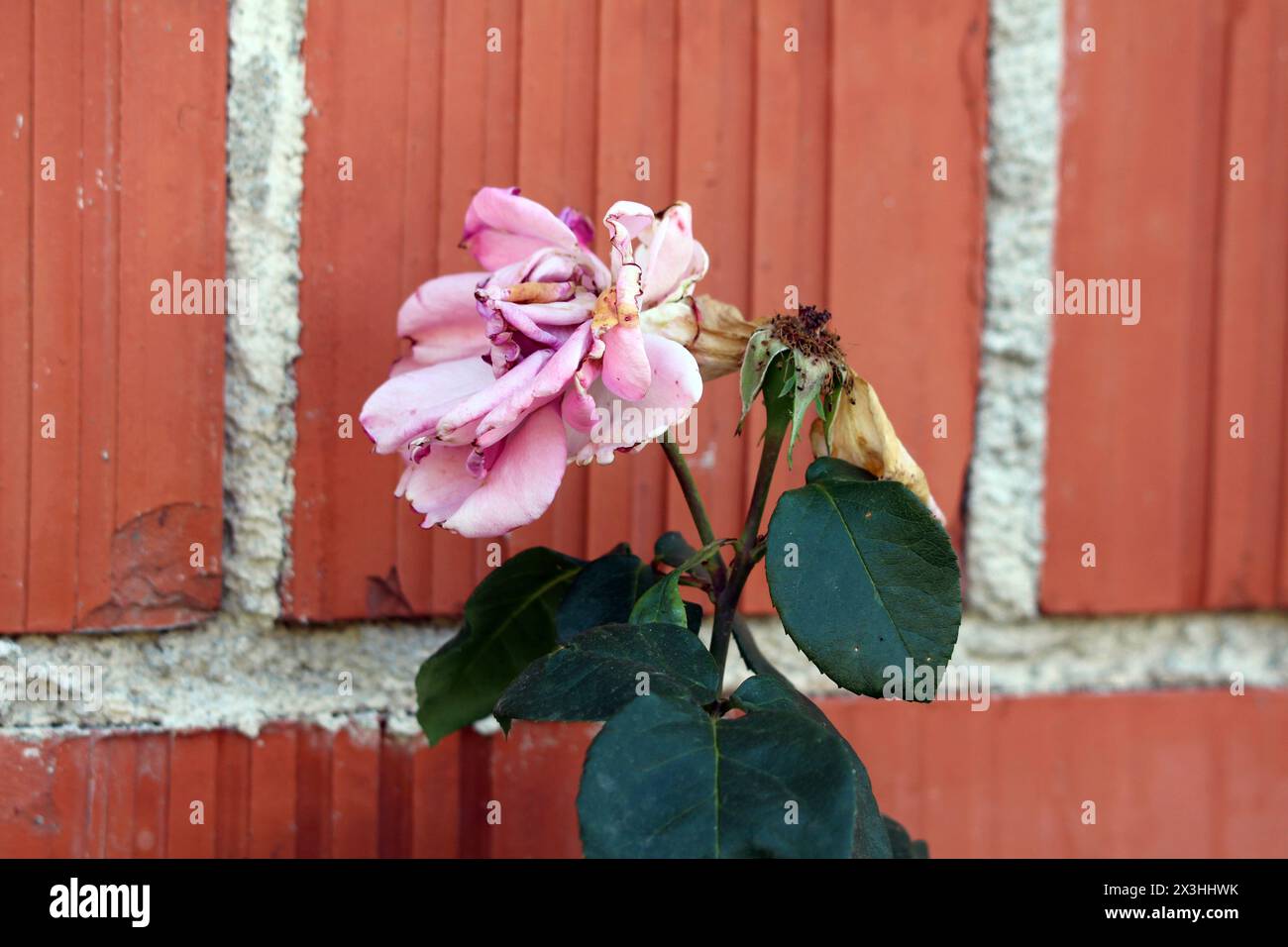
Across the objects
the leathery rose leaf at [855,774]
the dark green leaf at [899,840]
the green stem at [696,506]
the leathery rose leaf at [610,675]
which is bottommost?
the dark green leaf at [899,840]

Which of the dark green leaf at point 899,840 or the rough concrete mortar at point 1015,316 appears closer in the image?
the dark green leaf at point 899,840

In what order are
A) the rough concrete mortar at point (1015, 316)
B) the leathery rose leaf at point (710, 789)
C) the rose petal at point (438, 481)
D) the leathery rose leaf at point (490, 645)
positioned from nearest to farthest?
the leathery rose leaf at point (710, 789) → the rose petal at point (438, 481) → the leathery rose leaf at point (490, 645) → the rough concrete mortar at point (1015, 316)

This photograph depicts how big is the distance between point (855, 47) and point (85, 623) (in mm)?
660

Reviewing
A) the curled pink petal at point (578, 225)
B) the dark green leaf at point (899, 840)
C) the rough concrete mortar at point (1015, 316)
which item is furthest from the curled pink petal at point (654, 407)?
the rough concrete mortar at point (1015, 316)

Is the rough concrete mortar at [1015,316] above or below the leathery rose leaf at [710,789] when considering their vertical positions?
above

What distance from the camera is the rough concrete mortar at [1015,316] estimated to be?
797 mm

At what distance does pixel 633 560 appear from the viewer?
588 mm

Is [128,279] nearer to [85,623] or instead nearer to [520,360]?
[85,623]

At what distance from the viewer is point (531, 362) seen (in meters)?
0.47

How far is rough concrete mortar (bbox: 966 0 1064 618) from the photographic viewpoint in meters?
0.80

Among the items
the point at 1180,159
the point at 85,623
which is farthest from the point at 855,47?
the point at 85,623

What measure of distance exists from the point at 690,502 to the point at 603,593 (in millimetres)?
71

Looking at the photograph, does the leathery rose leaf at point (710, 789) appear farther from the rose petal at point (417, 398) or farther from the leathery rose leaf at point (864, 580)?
the rose petal at point (417, 398)

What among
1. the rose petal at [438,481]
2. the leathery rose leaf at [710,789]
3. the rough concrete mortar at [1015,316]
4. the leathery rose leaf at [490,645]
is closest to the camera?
the leathery rose leaf at [710,789]
